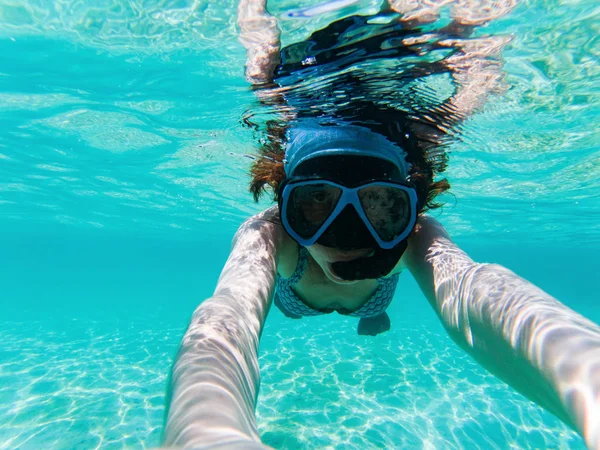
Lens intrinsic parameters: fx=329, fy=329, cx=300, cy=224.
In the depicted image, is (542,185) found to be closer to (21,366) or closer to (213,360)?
(213,360)

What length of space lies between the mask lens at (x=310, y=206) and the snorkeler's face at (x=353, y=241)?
11 centimetres

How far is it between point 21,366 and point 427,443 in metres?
15.8

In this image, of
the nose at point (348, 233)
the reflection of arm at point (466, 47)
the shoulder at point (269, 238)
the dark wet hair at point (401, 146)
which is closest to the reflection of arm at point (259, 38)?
the dark wet hair at point (401, 146)

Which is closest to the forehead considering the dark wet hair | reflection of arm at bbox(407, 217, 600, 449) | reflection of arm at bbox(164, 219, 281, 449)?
the dark wet hair

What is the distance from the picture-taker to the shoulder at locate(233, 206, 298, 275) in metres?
3.27

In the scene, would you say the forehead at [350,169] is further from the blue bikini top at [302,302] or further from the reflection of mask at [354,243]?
the blue bikini top at [302,302]

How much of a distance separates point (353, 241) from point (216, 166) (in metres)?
13.2

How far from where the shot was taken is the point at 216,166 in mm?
15305

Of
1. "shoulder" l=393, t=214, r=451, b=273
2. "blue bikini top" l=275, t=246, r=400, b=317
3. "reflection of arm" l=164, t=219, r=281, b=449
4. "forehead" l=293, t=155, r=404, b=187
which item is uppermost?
"forehead" l=293, t=155, r=404, b=187

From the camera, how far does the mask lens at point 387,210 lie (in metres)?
3.22

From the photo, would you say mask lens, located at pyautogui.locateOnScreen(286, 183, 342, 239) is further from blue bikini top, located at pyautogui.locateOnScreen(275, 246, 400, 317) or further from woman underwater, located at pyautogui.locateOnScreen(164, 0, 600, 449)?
blue bikini top, located at pyautogui.locateOnScreen(275, 246, 400, 317)

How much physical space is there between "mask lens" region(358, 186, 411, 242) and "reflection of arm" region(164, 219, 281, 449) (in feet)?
3.57

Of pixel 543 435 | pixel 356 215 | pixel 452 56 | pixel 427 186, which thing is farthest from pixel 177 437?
pixel 543 435

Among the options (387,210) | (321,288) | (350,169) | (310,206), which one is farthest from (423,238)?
(321,288)
